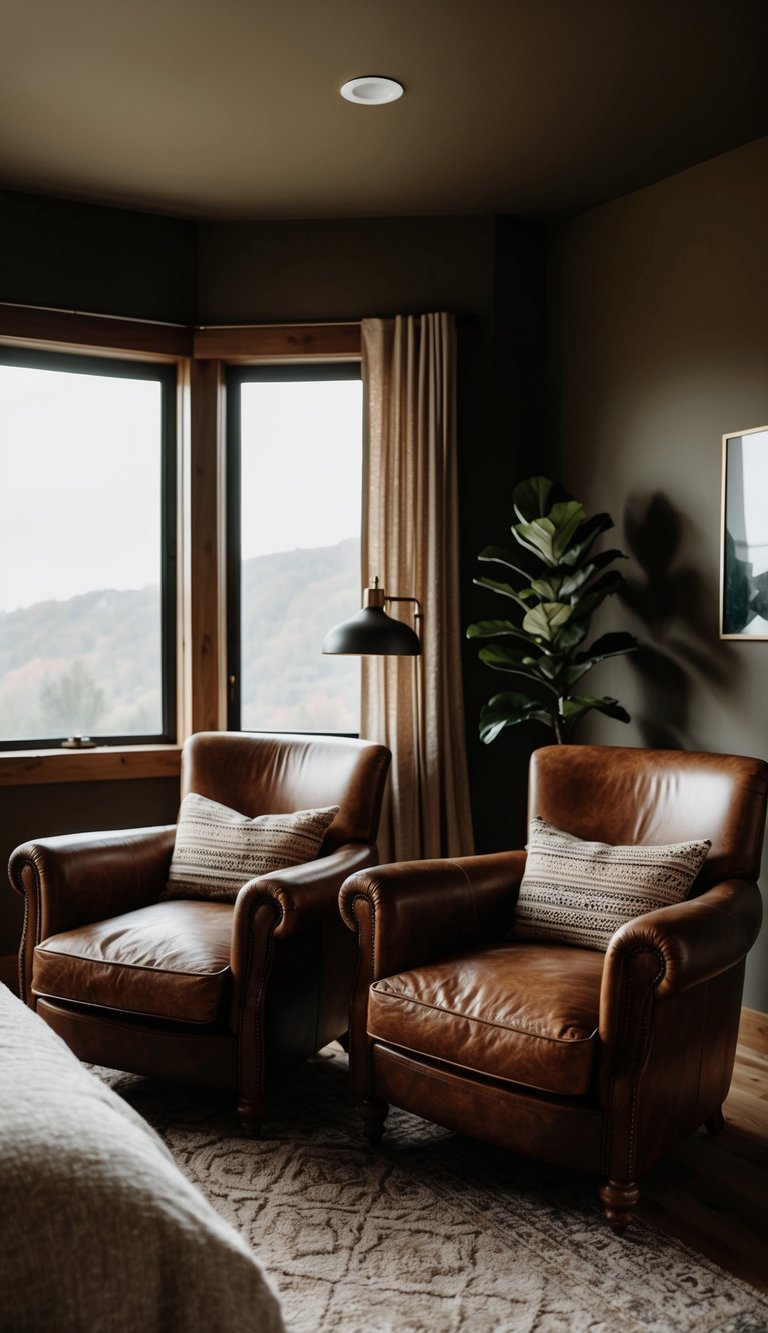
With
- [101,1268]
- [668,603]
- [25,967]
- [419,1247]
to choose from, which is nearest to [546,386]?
[668,603]

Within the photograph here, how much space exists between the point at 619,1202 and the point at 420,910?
76 centimetres

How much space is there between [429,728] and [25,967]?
164 cm

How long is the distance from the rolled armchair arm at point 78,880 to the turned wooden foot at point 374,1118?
95cm

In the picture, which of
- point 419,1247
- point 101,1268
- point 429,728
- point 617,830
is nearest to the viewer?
point 101,1268

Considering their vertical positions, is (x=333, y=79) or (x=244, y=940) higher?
(x=333, y=79)

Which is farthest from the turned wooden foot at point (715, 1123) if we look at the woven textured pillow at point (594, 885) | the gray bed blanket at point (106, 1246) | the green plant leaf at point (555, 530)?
the gray bed blanket at point (106, 1246)

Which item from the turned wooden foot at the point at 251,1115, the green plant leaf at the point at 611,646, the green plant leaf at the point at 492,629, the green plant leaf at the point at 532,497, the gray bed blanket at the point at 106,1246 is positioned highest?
the green plant leaf at the point at 532,497

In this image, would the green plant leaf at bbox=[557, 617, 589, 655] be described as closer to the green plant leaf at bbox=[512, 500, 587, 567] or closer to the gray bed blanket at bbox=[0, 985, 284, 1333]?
the green plant leaf at bbox=[512, 500, 587, 567]

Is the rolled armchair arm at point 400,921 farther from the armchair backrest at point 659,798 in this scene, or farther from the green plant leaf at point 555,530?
the green plant leaf at point 555,530

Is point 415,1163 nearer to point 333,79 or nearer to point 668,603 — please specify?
point 668,603

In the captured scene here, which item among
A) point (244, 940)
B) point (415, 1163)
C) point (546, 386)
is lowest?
point (415, 1163)

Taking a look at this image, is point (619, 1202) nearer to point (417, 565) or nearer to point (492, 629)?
point (492, 629)

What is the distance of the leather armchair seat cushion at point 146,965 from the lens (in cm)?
263

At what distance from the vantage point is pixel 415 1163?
2.57m
